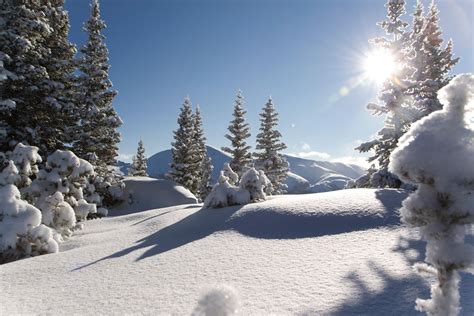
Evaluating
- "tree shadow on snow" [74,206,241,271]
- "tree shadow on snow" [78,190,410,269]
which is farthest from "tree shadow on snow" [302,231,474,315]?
"tree shadow on snow" [74,206,241,271]

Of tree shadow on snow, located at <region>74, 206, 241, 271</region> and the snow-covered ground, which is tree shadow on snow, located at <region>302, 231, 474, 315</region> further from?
tree shadow on snow, located at <region>74, 206, 241, 271</region>

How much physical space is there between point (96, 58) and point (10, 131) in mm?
9918

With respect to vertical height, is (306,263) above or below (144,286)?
above

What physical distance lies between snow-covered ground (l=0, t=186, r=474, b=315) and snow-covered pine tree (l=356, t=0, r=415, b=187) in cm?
712

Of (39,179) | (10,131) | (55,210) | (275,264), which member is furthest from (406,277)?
(10,131)

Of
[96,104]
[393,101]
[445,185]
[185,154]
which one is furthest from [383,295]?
[185,154]

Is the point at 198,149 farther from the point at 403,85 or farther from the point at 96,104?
the point at 403,85

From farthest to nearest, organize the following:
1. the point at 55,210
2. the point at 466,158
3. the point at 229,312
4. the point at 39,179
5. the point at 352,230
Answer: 1. the point at 39,179
2. the point at 55,210
3. the point at 352,230
4. the point at 466,158
5. the point at 229,312

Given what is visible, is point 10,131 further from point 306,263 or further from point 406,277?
point 406,277

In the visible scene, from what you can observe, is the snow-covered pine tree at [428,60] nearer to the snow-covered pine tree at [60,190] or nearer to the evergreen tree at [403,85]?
the evergreen tree at [403,85]

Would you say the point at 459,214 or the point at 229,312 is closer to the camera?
the point at 229,312

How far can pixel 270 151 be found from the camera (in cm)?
3447

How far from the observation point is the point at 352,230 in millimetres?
7777

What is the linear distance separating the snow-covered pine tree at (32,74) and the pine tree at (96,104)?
6.09 ft
